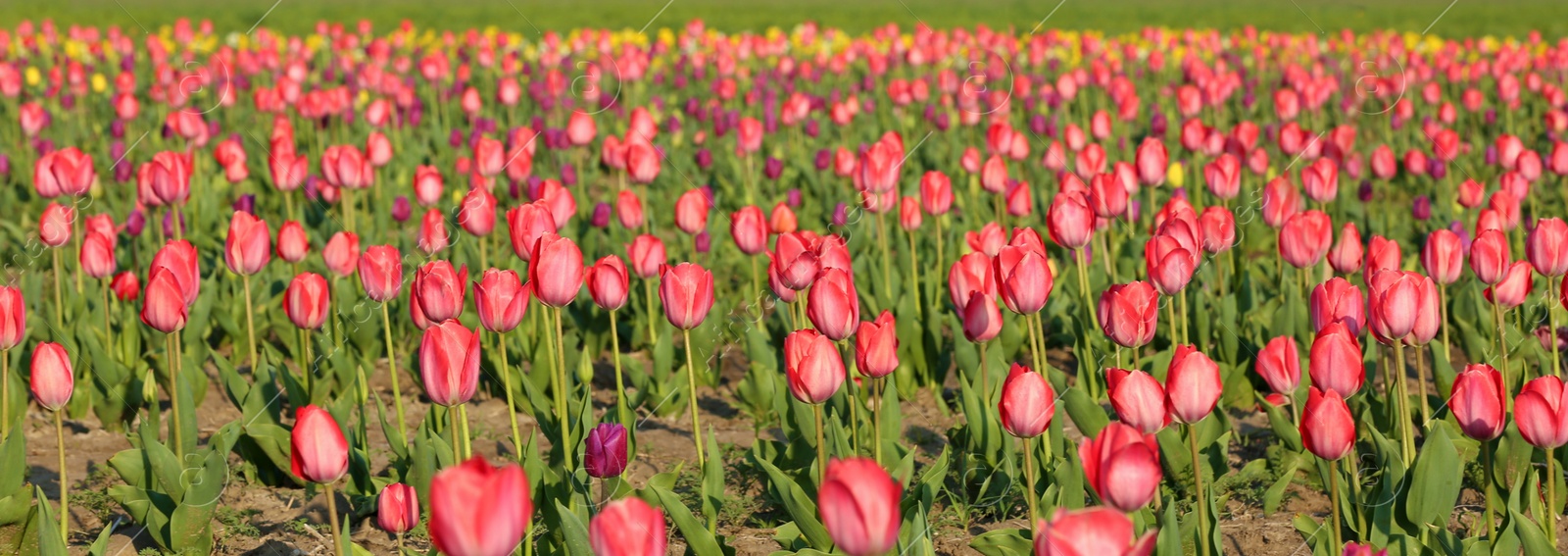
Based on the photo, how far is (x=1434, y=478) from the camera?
2836 mm

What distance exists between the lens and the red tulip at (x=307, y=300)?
365 centimetres

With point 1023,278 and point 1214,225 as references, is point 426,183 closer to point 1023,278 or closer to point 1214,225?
point 1214,225

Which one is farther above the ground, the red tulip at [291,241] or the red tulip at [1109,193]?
the red tulip at [291,241]

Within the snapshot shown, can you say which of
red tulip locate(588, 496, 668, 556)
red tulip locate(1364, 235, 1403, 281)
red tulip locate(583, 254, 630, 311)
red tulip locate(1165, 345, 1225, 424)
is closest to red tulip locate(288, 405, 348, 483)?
red tulip locate(588, 496, 668, 556)

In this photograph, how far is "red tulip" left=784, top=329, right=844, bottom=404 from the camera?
8.89 feet

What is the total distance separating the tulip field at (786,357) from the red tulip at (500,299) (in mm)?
11

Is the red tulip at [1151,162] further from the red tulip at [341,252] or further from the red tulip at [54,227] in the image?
the red tulip at [54,227]

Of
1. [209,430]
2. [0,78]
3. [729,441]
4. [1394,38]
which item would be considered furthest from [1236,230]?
[1394,38]

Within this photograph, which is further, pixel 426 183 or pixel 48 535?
pixel 426 183

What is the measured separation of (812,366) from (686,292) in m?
0.53

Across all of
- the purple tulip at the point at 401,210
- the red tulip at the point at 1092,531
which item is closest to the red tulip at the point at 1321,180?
the purple tulip at the point at 401,210

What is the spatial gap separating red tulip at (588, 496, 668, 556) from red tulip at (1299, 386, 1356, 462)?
4.37 ft

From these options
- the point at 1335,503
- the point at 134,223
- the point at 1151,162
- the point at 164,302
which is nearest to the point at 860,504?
the point at 1335,503

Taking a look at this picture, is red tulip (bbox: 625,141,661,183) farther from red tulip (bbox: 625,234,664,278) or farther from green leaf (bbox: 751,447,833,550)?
green leaf (bbox: 751,447,833,550)
